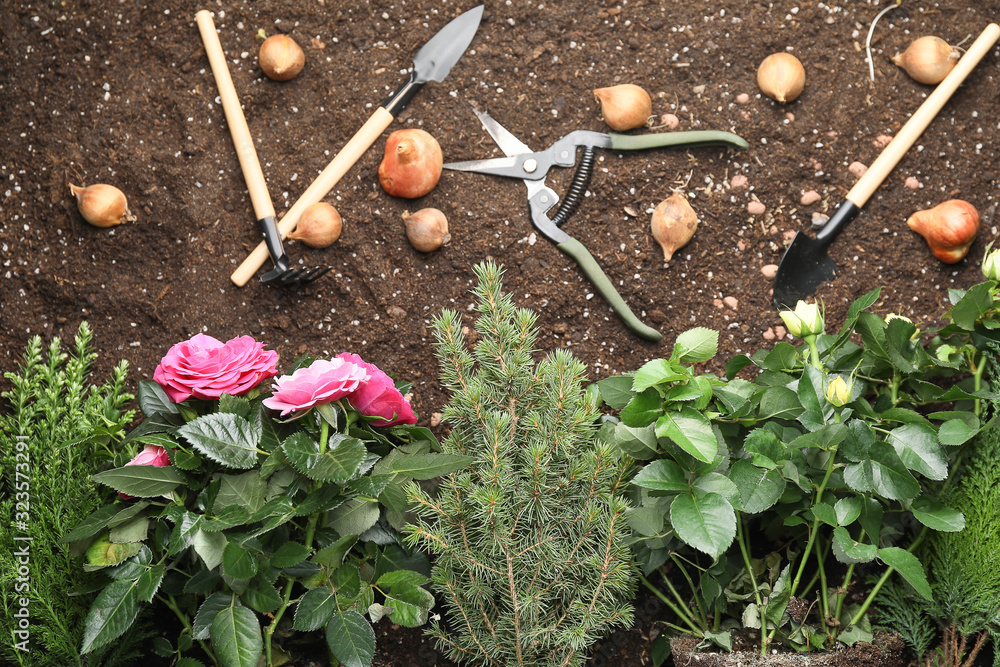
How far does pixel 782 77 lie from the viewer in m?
1.22

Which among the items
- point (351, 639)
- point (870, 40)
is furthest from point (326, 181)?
point (870, 40)

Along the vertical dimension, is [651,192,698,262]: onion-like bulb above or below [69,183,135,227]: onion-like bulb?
below

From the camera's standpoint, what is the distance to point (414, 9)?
1288mm

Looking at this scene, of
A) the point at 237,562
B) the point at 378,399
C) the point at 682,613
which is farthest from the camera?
the point at 682,613

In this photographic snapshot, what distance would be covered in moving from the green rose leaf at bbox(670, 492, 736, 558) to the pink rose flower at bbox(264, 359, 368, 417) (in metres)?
0.40

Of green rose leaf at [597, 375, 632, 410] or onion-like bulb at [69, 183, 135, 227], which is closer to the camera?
green rose leaf at [597, 375, 632, 410]

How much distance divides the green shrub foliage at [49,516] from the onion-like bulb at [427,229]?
0.52m

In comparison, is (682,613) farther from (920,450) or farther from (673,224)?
(673,224)

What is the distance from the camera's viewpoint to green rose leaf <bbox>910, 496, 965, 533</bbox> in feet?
2.69

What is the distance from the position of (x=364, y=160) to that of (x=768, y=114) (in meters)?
0.74

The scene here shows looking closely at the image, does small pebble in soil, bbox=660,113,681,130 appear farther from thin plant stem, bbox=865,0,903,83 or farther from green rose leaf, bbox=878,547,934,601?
green rose leaf, bbox=878,547,934,601

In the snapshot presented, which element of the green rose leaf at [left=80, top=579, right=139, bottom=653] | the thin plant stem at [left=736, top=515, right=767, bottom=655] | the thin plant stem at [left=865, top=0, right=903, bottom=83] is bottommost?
the thin plant stem at [left=736, top=515, right=767, bottom=655]

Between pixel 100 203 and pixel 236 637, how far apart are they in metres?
0.79

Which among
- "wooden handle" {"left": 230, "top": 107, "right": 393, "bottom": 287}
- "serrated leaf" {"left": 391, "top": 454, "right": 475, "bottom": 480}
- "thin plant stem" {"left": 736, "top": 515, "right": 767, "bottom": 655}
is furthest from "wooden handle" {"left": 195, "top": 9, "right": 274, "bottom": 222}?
"thin plant stem" {"left": 736, "top": 515, "right": 767, "bottom": 655}
